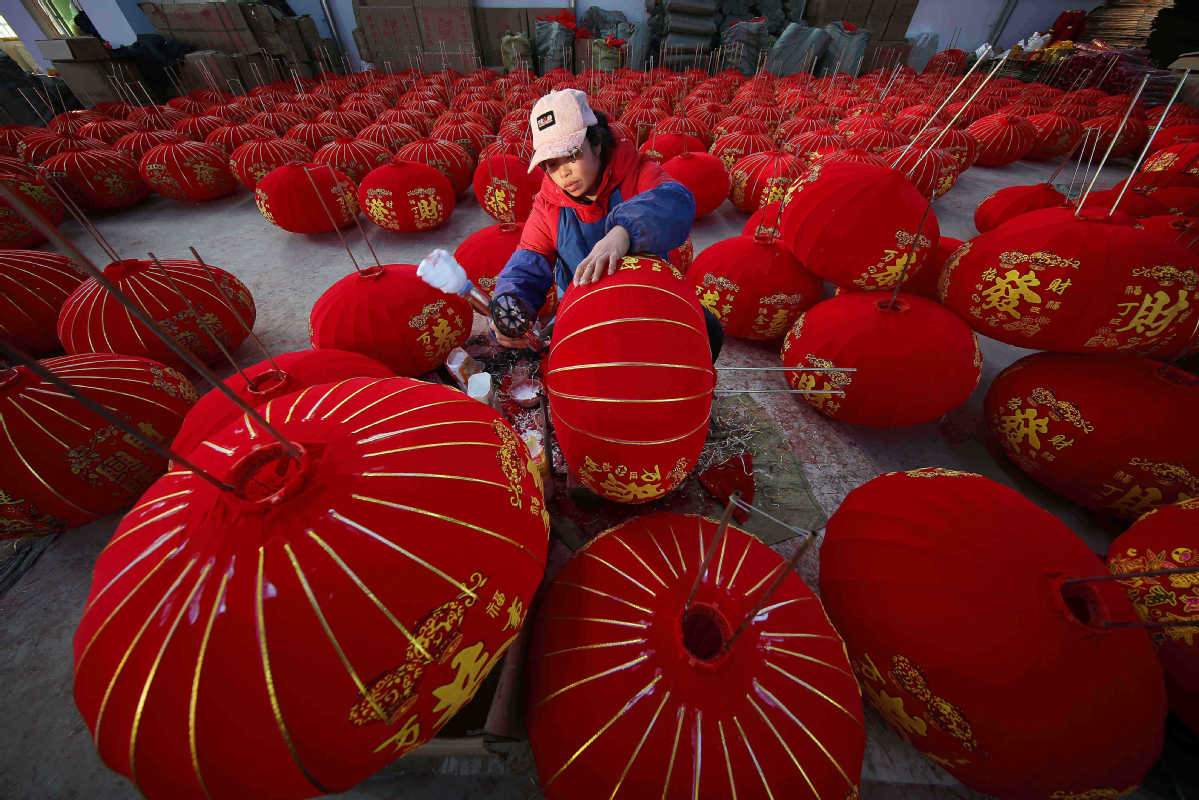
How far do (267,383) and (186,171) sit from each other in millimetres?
4478

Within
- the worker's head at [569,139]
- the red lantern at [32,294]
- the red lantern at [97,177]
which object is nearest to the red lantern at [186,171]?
the red lantern at [97,177]

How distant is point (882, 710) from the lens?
1264 millimetres

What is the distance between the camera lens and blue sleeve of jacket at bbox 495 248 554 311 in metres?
1.74

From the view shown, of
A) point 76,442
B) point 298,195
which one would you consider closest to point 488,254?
point 76,442

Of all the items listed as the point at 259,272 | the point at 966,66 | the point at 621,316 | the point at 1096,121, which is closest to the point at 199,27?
the point at 259,272

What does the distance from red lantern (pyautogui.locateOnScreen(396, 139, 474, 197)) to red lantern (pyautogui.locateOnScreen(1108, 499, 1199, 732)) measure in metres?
4.74

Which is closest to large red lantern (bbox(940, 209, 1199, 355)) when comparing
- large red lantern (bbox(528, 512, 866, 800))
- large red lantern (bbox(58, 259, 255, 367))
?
large red lantern (bbox(528, 512, 866, 800))

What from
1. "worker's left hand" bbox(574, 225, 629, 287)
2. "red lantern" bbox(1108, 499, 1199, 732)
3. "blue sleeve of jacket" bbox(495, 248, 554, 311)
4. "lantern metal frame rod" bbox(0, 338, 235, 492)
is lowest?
"red lantern" bbox(1108, 499, 1199, 732)

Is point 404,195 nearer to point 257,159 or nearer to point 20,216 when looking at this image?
point 257,159

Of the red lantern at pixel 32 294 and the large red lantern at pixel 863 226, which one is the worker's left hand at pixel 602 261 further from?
the red lantern at pixel 32 294

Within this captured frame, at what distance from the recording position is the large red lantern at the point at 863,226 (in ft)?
6.80

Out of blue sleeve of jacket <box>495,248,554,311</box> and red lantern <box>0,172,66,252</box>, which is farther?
red lantern <box>0,172,66,252</box>

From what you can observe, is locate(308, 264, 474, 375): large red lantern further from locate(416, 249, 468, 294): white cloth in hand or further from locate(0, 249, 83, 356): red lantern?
locate(0, 249, 83, 356): red lantern

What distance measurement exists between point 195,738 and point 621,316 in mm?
1132
